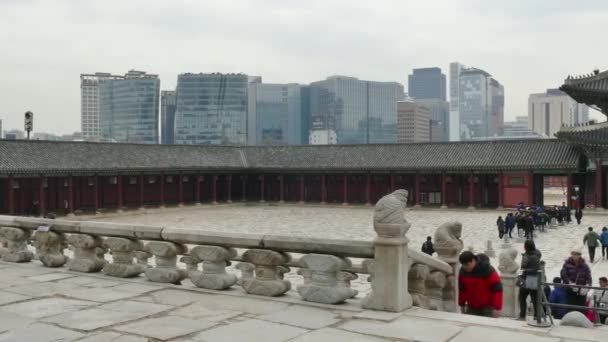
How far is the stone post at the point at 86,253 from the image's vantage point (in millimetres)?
10273

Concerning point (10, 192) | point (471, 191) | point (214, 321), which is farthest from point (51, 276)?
point (471, 191)

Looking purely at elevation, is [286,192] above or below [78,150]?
below

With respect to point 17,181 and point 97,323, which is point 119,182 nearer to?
point 17,181

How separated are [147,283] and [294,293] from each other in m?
2.43

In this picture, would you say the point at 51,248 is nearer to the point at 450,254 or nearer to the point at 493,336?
the point at 450,254

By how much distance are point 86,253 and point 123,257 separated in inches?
35.8

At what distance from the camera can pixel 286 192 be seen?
2160 inches

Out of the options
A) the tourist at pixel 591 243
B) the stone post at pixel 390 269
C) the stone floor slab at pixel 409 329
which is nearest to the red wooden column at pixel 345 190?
the tourist at pixel 591 243

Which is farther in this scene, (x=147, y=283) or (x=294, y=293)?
(x=147, y=283)

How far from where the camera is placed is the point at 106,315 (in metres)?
7.39

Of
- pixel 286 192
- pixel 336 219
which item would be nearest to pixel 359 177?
pixel 286 192

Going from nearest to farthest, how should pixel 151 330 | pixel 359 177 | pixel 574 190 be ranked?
pixel 151 330 < pixel 574 190 < pixel 359 177

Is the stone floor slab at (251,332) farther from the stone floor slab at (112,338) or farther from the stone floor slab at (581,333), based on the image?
the stone floor slab at (581,333)

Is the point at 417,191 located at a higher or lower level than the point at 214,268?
lower
